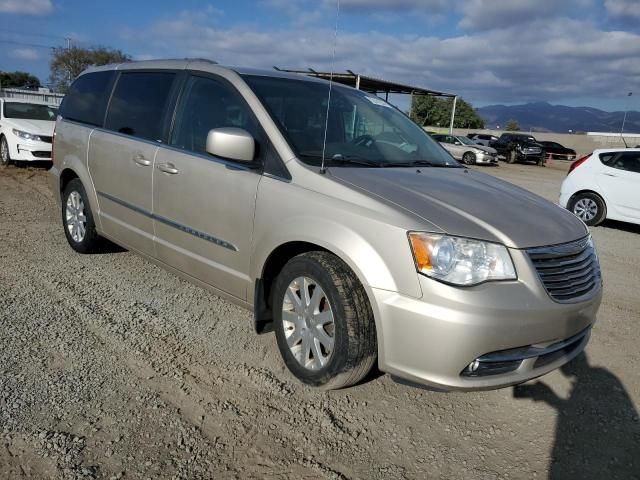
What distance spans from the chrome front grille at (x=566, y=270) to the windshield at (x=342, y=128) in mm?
1166

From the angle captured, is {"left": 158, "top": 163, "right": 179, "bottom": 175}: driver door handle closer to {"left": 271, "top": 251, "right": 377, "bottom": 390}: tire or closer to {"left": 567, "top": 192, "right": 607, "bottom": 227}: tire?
{"left": 271, "top": 251, "right": 377, "bottom": 390}: tire

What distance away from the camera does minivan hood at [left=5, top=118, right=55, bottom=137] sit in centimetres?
1098

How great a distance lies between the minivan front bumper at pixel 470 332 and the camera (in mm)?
2400

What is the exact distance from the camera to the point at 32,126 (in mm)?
11055

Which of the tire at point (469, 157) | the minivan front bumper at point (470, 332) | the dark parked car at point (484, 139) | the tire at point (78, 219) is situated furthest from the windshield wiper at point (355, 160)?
the dark parked car at point (484, 139)

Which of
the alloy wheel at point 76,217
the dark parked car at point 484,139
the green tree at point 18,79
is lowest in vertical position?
the alloy wheel at point 76,217

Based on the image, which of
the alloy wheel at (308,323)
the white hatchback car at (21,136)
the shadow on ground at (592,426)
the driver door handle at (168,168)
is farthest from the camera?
the white hatchback car at (21,136)

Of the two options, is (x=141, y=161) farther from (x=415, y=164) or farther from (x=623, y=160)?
(x=623, y=160)

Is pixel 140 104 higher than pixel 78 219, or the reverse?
pixel 140 104

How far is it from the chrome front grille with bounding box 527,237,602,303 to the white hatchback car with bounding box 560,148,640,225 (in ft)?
22.8

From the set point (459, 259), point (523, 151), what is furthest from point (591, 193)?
point (523, 151)

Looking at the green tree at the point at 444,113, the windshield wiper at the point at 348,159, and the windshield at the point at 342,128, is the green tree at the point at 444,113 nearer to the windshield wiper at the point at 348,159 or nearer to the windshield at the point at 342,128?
the windshield at the point at 342,128

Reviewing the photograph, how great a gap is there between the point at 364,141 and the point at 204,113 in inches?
44.7

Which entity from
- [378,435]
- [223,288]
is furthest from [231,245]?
[378,435]
